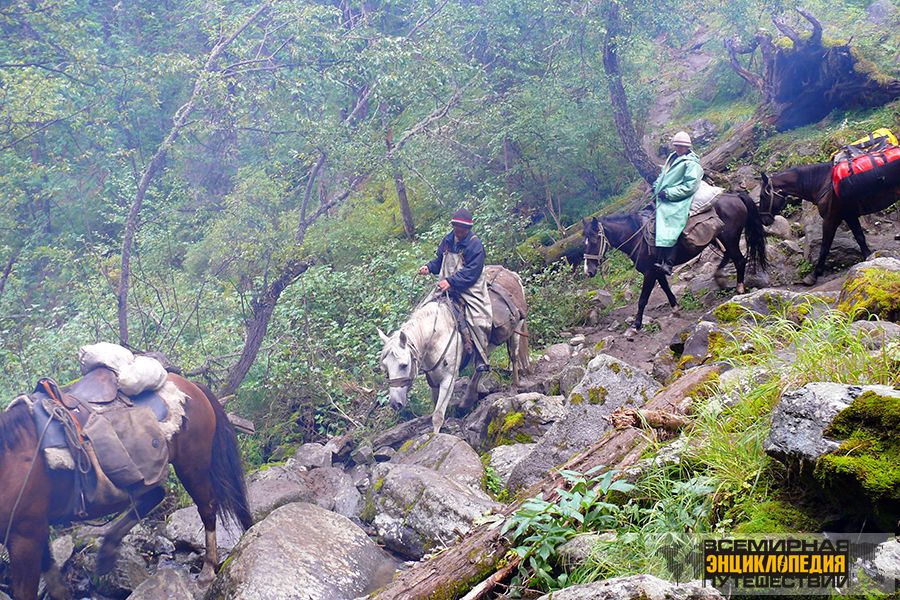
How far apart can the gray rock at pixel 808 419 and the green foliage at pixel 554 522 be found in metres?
0.68

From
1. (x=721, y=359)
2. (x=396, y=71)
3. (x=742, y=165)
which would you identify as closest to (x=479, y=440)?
(x=721, y=359)

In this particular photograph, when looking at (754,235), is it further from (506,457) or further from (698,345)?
(506,457)

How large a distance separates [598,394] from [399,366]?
9.33ft

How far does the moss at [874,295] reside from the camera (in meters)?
4.53

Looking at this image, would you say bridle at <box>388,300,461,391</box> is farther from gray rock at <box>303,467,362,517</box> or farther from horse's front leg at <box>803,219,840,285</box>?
horse's front leg at <box>803,219,840,285</box>

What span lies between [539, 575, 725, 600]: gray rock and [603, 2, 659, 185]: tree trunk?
14.1 meters

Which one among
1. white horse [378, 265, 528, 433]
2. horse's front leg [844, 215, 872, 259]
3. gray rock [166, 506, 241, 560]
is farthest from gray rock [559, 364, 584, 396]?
horse's front leg [844, 215, 872, 259]

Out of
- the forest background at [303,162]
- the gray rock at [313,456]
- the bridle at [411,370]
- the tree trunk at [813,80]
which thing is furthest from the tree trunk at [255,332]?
the tree trunk at [813,80]

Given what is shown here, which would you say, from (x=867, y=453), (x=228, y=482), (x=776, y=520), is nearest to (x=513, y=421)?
(x=228, y=482)

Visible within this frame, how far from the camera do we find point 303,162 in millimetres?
15484

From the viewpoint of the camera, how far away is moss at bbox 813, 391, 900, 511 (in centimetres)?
220

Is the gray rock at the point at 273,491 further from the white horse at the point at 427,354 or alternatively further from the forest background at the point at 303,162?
the forest background at the point at 303,162

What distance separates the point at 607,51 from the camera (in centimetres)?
1519

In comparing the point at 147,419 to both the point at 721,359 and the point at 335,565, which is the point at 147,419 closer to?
the point at 335,565
